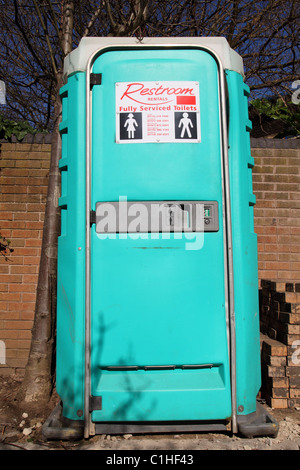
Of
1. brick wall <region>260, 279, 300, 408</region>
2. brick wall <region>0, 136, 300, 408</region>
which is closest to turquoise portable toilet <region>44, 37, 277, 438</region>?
brick wall <region>260, 279, 300, 408</region>

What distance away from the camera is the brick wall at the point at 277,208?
402 centimetres

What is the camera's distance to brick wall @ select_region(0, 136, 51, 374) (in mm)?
3758

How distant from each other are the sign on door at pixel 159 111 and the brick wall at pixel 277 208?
6.40ft

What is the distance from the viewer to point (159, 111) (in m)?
2.42

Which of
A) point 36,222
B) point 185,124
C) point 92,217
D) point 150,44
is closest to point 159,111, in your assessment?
point 185,124

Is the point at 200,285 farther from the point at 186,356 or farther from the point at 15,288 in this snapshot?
the point at 15,288

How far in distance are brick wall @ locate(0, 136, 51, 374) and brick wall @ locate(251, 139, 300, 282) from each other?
8.30ft

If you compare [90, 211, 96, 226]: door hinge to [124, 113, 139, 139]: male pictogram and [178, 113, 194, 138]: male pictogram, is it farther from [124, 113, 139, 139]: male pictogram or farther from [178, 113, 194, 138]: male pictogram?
[178, 113, 194, 138]: male pictogram

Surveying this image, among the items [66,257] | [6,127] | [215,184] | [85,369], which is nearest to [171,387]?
[85,369]

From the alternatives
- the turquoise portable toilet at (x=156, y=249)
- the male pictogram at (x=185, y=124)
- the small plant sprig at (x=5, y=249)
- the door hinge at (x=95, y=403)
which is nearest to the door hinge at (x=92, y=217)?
the turquoise portable toilet at (x=156, y=249)

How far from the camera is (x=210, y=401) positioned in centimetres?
224

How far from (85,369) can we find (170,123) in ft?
5.80

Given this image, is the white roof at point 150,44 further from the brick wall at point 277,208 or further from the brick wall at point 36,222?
the brick wall at point 277,208

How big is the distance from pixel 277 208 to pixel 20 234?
300cm
